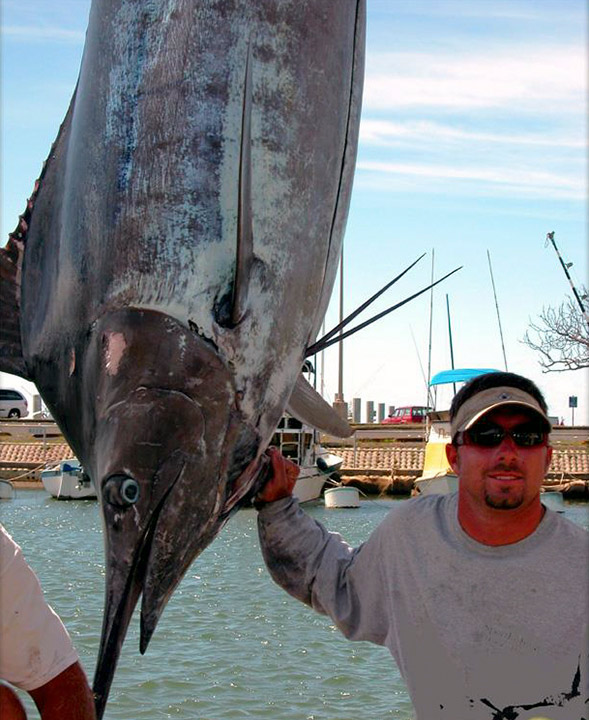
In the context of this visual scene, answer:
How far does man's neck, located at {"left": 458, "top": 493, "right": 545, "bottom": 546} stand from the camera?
216 cm

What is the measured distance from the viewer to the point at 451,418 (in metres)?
2.36

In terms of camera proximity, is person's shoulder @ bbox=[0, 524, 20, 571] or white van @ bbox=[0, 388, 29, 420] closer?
person's shoulder @ bbox=[0, 524, 20, 571]

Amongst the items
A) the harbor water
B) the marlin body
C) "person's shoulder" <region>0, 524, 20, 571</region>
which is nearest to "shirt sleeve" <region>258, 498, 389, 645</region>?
the marlin body

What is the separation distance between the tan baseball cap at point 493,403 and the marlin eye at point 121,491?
706 millimetres

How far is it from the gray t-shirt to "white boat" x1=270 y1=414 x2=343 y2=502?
1992 cm

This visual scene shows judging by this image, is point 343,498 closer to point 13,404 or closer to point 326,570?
point 13,404

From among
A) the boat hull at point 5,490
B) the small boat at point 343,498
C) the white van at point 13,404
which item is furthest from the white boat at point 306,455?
the white van at point 13,404

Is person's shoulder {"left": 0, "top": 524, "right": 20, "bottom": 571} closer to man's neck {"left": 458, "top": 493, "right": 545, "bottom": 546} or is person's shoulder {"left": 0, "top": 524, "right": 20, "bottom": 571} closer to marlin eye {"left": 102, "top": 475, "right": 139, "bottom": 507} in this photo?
marlin eye {"left": 102, "top": 475, "right": 139, "bottom": 507}

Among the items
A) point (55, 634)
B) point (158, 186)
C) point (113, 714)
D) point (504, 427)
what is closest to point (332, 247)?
point (158, 186)

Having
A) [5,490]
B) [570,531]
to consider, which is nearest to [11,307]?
[570,531]

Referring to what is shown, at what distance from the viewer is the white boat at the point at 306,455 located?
73.9 ft

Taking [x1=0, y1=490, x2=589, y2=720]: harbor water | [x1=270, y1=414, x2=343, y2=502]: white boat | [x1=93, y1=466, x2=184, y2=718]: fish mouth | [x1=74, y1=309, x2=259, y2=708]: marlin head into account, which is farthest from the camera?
[x1=270, y1=414, x2=343, y2=502]: white boat

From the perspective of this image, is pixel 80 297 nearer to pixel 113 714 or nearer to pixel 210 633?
pixel 113 714

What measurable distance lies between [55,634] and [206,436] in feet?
2.07
